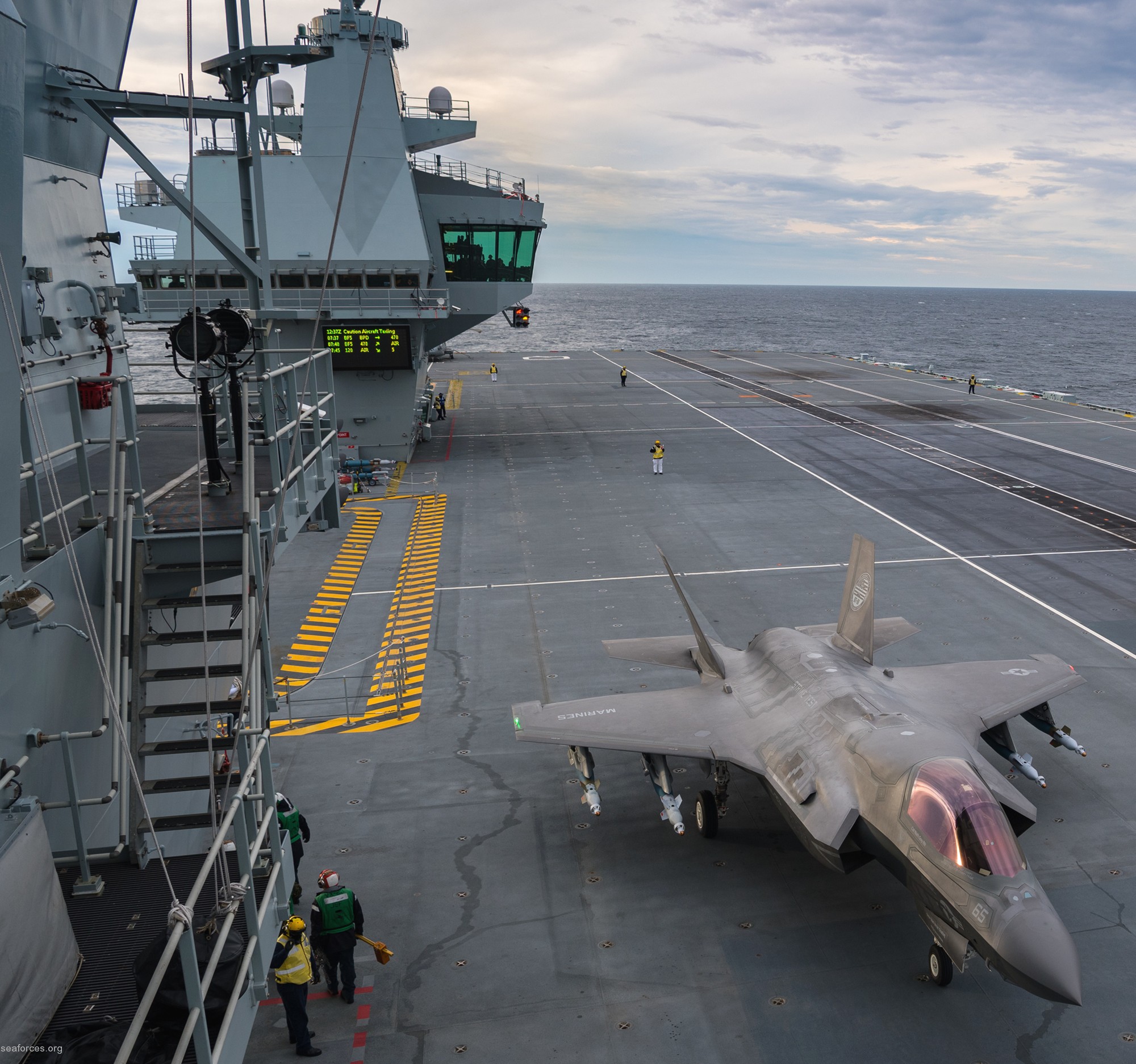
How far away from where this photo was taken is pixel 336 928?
35.2 ft

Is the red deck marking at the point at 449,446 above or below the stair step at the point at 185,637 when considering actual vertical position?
below

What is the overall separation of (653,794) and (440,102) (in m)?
36.8

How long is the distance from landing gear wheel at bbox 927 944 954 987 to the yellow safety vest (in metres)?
7.77

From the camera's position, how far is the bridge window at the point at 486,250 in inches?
1633

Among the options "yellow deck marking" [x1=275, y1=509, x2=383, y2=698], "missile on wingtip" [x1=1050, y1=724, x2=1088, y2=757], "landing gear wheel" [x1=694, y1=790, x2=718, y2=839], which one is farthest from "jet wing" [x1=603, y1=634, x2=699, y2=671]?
"yellow deck marking" [x1=275, y1=509, x2=383, y2=698]

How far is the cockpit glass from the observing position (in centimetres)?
1005

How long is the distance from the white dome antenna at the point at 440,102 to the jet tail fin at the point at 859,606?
112 feet

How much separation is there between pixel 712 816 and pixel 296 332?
31.0 m

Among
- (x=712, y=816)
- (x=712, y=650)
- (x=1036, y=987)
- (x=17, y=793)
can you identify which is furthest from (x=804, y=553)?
(x=17, y=793)

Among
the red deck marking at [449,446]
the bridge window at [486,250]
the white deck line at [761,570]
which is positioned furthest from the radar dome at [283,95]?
the white deck line at [761,570]

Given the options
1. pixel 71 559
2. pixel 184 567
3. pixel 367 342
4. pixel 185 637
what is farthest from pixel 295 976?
pixel 367 342

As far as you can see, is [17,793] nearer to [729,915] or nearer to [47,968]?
[47,968]

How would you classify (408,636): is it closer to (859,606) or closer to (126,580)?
(859,606)

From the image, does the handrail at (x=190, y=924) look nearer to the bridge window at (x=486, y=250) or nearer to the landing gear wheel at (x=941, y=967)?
the landing gear wheel at (x=941, y=967)
